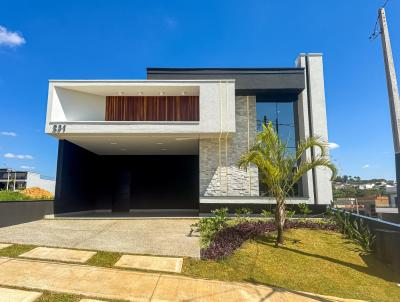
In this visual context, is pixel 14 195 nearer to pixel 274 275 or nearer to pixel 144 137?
pixel 144 137

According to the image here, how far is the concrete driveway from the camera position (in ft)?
24.6

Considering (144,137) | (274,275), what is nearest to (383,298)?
(274,275)

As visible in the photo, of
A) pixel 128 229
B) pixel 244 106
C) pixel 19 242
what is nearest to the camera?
pixel 19 242

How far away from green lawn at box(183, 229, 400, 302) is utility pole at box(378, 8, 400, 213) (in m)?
2.01

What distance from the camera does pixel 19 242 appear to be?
780 cm

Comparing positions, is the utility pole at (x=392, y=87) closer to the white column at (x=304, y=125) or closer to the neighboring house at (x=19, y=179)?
the white column at (x=304, y=125)

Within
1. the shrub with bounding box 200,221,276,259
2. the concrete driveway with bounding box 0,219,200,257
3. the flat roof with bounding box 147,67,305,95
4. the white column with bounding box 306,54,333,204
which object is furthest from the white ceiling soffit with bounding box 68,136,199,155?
the white column with bounding box 306,54,333,204

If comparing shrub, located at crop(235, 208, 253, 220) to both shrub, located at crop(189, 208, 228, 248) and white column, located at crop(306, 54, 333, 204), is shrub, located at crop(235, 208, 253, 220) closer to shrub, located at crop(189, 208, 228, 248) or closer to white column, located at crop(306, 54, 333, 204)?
shrub, located at crop(189, 208, 228, 248)

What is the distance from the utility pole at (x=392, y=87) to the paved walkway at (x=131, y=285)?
4554mm

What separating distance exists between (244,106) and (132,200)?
9.60 metres

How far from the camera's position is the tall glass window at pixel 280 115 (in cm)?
1549

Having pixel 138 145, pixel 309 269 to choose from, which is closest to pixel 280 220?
pixel 309 269

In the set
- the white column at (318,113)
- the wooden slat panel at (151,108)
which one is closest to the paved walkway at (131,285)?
the white column at (318,113)

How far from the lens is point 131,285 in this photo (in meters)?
5.07
